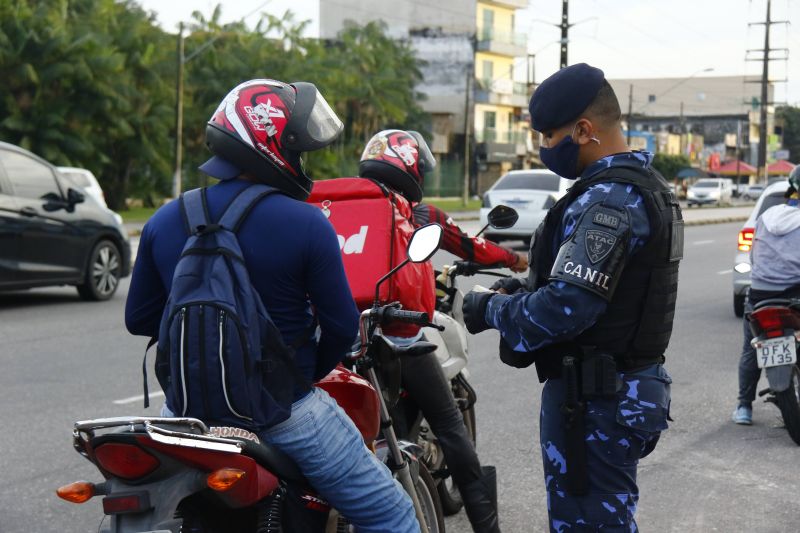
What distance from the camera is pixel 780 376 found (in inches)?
265

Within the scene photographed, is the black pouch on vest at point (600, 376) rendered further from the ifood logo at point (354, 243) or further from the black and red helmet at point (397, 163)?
the black and red helmet at point (397, 163)

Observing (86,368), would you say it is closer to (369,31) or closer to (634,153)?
(634,153)

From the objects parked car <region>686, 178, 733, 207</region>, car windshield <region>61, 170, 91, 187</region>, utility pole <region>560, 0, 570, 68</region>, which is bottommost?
parked car <region>686, 178, 733, 207</region>

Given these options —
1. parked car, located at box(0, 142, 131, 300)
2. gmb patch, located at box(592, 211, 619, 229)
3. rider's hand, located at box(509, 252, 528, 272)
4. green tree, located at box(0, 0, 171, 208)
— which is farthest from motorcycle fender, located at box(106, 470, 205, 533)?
green tree, located at box(0, 0, 171, 208)

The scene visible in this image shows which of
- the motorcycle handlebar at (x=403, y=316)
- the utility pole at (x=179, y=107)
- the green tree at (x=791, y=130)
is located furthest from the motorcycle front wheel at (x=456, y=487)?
the green tree at (x=791, y=130)

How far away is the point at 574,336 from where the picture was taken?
315 cm

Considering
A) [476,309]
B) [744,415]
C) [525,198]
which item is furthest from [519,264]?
[525,198]

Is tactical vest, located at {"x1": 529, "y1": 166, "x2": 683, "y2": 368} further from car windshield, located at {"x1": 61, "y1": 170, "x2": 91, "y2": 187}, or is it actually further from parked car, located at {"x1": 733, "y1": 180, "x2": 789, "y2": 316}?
car windshield, located at {"x1": 61, "y1": 170, "x2": 91, "y2": 187}

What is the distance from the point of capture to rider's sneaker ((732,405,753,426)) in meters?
7.57

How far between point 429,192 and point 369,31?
31.9 ft

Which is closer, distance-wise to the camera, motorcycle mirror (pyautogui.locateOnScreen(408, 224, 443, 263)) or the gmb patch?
the gmb patch

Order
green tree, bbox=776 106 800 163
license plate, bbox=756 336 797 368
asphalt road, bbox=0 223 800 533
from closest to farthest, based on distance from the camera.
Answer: asphalt road, bbox=0 223 800 533 → license plate, bbox=756 336 797 368 → green tree, bbox=776 106 800 163

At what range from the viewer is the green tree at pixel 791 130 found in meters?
127

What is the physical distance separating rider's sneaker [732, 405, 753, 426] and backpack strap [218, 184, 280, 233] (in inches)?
212
